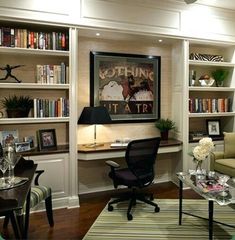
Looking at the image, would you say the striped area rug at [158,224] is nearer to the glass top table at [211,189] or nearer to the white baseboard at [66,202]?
the glass top table at [211,189]

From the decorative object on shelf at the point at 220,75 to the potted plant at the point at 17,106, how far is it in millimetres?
3141

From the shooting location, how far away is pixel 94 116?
3432 mm

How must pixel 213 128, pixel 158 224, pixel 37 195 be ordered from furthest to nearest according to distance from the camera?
pixel 213 128, pixel 158 224, pixel 37 195

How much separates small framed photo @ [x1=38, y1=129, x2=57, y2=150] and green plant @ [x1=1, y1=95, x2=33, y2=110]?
382mm

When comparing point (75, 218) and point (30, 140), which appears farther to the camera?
point (30, 140)

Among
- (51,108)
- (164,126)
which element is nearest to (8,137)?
(51,108)

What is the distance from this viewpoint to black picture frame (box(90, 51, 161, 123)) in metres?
3.88

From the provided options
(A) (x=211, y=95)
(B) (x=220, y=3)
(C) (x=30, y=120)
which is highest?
(B) (x=220, y=3)

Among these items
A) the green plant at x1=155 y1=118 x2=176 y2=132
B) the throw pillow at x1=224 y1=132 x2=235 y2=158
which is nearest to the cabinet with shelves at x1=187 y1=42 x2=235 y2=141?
the green plant at x1=155 y1=118 x2=176 y2=132

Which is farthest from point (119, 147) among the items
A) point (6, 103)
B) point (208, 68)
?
point (208, 68)

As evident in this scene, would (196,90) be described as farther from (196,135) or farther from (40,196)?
(40,196)

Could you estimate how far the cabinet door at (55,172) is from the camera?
3.23 metres

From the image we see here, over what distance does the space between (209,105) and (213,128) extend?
44cm

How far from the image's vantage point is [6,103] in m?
3.20
